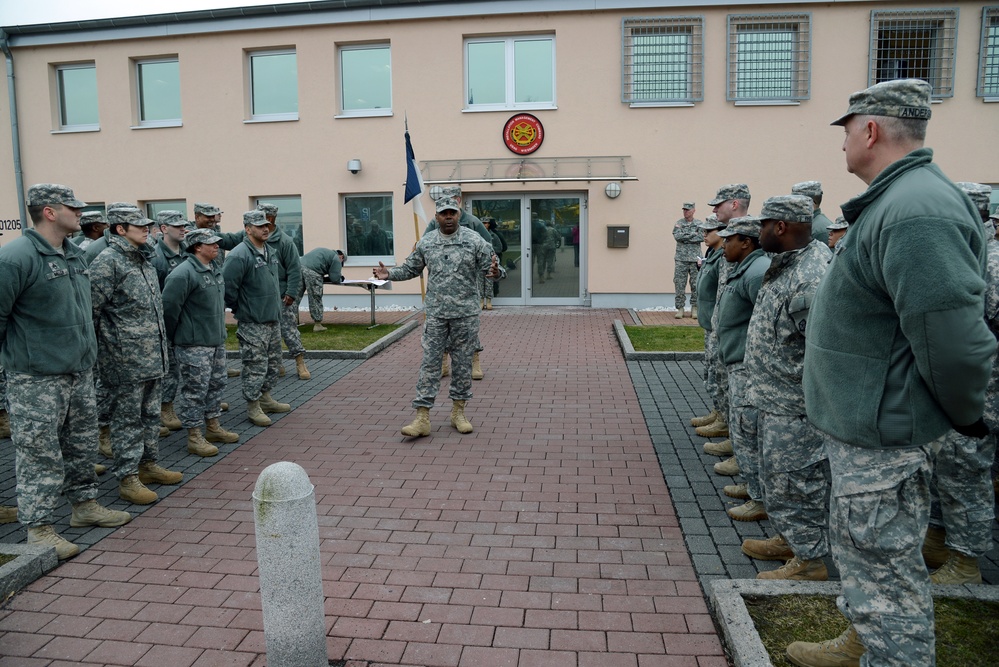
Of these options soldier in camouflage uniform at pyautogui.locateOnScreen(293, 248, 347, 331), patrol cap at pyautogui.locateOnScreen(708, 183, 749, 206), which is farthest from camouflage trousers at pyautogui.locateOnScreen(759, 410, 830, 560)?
soldier in camouflage uniform at pyautogui.locateOnScreen(293, 248, 347, 331)

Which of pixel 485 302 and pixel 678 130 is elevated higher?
pixel 678 130

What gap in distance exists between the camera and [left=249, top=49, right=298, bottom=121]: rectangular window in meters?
17.2

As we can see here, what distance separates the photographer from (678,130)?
1603 cm

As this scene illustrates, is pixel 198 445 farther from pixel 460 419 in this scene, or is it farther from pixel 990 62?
pixel 990 62

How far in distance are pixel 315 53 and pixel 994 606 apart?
1631cm

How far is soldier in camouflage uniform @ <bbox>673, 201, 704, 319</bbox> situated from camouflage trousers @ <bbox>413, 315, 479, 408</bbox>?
777 centimetres

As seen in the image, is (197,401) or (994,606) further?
(197,401)

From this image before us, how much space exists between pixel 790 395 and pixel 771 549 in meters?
1.06

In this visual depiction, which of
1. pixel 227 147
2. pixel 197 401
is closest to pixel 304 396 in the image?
pixel 197 401

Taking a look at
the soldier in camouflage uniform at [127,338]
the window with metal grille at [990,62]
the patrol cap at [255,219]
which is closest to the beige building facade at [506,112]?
the window with metal grille at [990,62]

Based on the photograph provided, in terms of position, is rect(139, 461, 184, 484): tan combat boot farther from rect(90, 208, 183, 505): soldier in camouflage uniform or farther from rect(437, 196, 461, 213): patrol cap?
rect(437, 196, 461, 213): patrol cap

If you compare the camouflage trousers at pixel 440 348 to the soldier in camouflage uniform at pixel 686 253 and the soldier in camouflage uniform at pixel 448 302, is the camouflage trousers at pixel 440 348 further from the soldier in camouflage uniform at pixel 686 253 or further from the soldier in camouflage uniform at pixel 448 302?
the soldier in camouflage uniform at pixel 686 253

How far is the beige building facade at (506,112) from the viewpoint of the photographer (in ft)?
51.2

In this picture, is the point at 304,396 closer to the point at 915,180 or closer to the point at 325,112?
the point at 915,180
